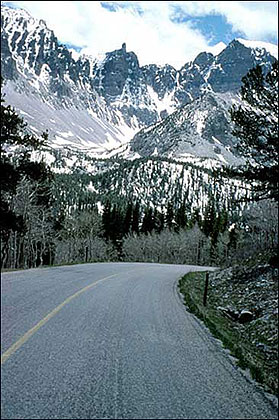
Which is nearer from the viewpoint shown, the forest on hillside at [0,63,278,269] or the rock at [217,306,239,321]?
the rock at [217,306,239,321]

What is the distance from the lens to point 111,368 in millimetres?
6559

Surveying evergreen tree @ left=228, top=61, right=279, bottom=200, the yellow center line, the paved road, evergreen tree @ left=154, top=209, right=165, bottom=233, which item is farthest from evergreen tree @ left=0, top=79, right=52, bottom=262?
evergreen tree @ left=154, top=209, right=165, bottom=233

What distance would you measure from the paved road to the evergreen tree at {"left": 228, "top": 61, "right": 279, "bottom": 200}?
976 cm

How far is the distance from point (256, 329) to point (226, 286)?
813 cm

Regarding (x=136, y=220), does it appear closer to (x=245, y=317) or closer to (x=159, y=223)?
(x=159, y=223)

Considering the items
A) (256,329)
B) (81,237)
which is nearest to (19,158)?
(256,329)

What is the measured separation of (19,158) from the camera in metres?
26.5

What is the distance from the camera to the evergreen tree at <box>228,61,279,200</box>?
1905cm

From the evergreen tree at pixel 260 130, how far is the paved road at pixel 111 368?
976 centimetres

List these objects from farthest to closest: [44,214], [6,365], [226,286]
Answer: [44,214], [226,286], [6,365]

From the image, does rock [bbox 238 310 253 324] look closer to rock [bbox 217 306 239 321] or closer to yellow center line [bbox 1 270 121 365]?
rock [bbox 217 306 239 321]

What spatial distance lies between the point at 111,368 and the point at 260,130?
607 inches

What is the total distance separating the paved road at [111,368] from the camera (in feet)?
16.9

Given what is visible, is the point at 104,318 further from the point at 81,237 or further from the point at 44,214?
the point at 81,237
